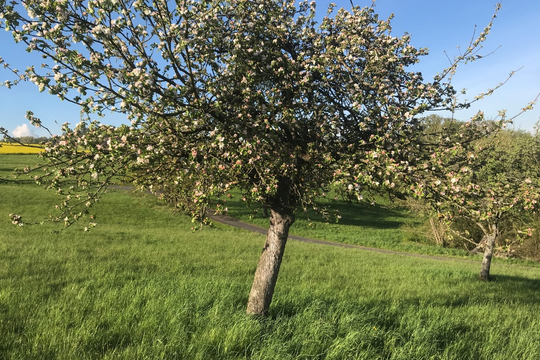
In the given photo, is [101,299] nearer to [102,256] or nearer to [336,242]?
[102,256]

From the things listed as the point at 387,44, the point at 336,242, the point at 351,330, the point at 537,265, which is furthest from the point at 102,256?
the point at 537,265

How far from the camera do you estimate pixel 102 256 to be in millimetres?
12805

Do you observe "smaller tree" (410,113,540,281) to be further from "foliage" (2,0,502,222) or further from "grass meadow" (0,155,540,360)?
"grass meadow" (0,155,540,360)

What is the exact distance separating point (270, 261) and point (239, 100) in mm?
3341

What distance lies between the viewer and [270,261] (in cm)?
634

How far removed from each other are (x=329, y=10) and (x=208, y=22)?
2757 mm

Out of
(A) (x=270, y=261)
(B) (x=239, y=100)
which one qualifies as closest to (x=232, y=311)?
(A) (x=270, y=261)

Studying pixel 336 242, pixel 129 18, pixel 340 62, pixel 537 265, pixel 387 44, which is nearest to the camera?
pixel 129 18

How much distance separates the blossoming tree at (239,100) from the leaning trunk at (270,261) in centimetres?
4

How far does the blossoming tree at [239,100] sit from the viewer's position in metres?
3.81

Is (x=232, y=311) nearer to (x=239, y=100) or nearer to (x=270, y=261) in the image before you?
(x=270, y=261)

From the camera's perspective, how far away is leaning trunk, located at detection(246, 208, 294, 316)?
6258mm

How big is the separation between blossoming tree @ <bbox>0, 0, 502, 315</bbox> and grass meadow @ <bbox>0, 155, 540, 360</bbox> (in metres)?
1.57

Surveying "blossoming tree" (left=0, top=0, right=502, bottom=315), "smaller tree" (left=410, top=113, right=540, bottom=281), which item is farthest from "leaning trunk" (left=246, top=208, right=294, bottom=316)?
"smaller tree" (left=410, top=113, right=540, bottom=281)
